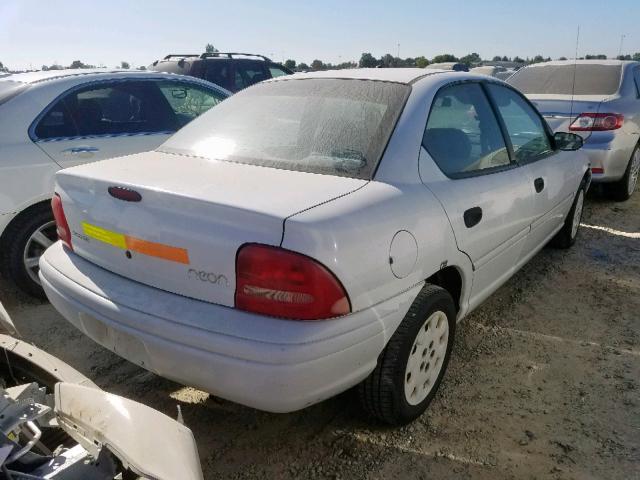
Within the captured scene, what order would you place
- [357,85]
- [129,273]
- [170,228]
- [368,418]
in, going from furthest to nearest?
[357,85] < [368,418] < [129,273] < [170,228]

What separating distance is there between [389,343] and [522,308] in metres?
1.85

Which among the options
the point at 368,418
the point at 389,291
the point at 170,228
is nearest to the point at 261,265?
the point at 170,228

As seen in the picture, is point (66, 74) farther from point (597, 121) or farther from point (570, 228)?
point (597, 121)

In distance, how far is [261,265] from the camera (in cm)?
181

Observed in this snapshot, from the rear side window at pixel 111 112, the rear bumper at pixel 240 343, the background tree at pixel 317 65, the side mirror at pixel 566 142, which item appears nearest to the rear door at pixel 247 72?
the rear side window at pixel 111 112

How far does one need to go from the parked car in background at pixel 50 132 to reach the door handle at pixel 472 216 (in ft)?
8.73

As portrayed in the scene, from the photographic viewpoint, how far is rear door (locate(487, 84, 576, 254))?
3236mm

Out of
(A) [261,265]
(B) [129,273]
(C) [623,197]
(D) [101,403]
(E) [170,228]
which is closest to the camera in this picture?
(D) [101,403]

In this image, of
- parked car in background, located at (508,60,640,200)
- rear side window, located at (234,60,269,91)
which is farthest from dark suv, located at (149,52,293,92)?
parked car in background, located at (508,60,640,200)

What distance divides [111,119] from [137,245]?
2.35 metres

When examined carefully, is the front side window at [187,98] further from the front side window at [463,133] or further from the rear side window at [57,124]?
the front side window at [463,133]

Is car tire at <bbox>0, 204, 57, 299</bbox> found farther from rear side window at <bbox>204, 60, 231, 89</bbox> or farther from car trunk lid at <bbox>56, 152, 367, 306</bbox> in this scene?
rear side window at <bbox>204, 60, 231, 89</bbox>

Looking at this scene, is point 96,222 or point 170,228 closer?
point 170,228

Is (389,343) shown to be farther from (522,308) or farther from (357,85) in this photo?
(522,308)
